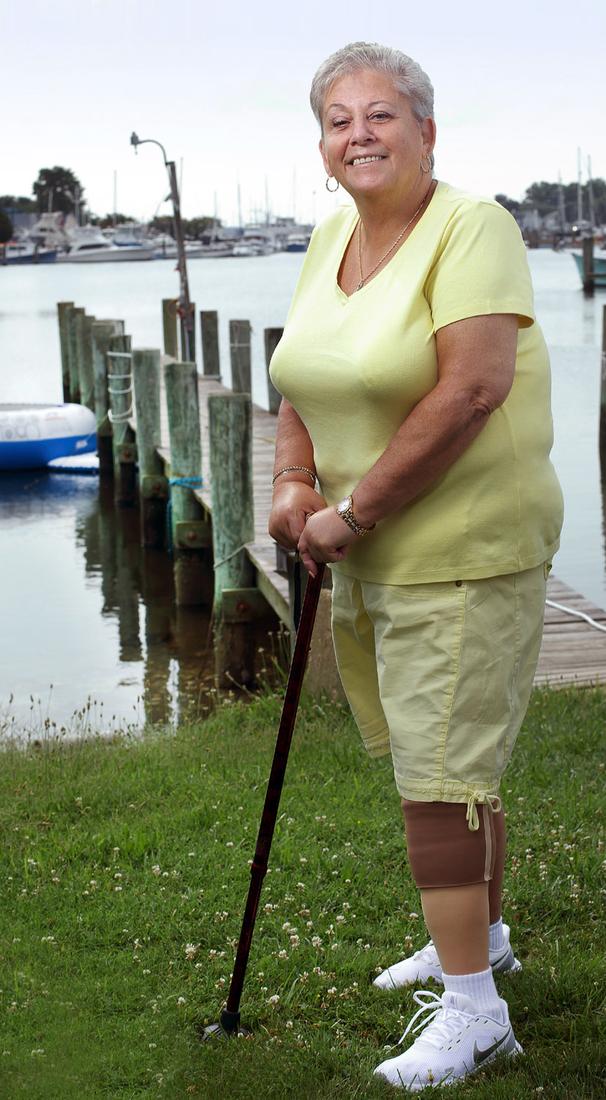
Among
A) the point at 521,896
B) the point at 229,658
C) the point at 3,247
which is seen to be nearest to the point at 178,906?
the point at 521,896

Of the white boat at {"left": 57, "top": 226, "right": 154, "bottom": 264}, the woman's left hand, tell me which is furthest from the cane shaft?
the white boat at {"left": 57, "top": 226, "right": 154, "bottom": 264}

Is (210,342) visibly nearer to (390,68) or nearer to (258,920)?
(258,920)

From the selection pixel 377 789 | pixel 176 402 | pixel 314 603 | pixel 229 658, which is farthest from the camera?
pixel 176 402

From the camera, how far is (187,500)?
12.4 meters

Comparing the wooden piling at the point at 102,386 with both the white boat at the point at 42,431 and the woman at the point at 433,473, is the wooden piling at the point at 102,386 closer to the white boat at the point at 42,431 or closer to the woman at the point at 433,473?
the white boat at the point at 42,431

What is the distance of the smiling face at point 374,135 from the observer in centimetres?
291

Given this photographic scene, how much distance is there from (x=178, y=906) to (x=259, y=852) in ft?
2.81

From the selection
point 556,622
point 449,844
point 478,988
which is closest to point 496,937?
point 478,988

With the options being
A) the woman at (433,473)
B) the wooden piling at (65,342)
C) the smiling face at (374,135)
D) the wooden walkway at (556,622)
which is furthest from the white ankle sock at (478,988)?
the wooden piling at (65,342)

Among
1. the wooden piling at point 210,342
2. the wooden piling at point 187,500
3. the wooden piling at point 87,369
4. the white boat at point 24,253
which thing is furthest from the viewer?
the white boat at point 24,253

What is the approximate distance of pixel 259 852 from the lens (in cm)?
330

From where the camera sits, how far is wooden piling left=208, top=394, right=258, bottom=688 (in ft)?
31.1

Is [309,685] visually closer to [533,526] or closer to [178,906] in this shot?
[178,906]

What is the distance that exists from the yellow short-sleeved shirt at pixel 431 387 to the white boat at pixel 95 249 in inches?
5413
